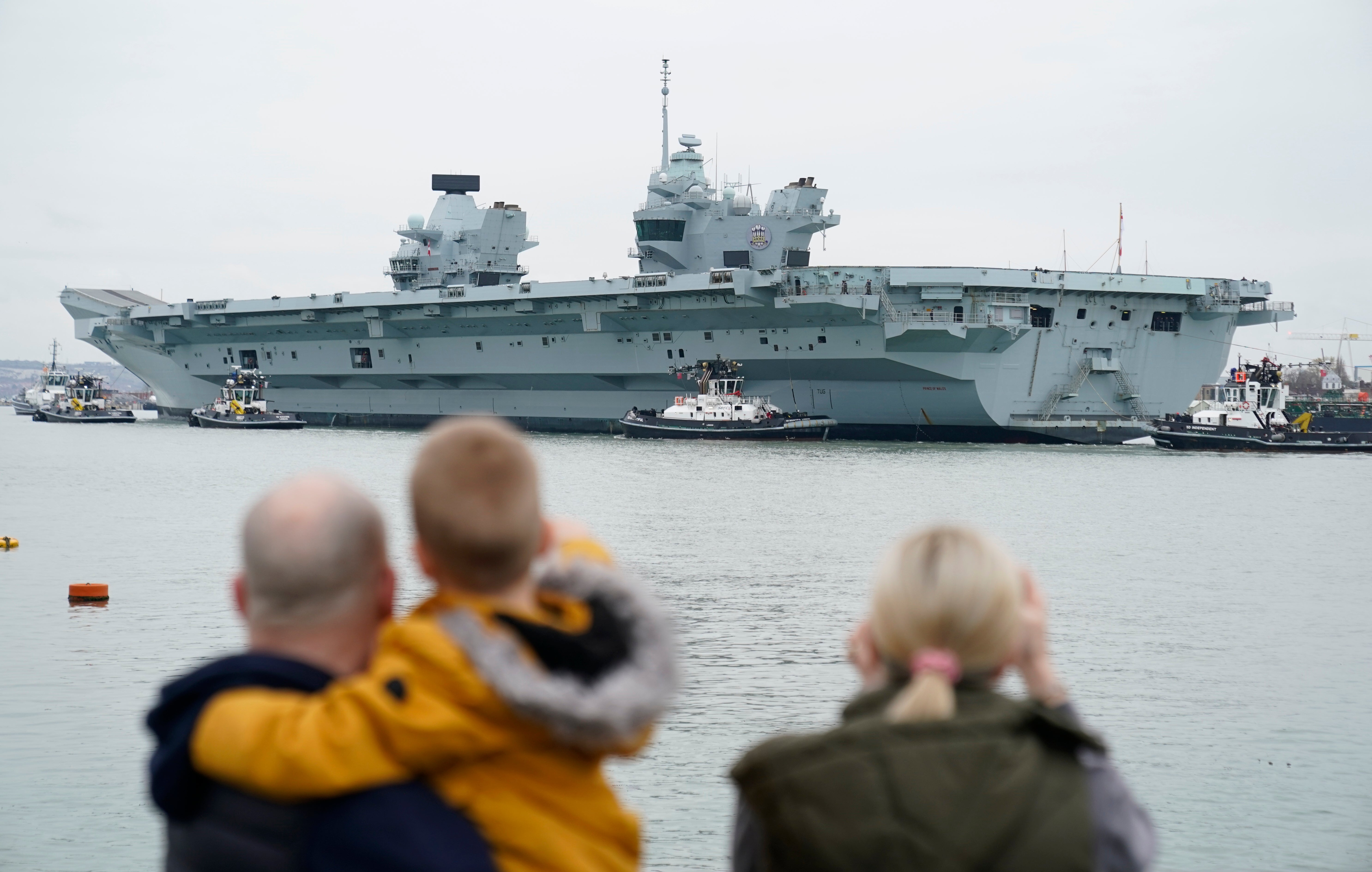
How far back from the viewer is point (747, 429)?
38094mm

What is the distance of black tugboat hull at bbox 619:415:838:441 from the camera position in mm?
37906

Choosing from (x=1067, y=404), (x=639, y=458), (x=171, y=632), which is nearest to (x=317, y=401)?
(x=639, y=458)

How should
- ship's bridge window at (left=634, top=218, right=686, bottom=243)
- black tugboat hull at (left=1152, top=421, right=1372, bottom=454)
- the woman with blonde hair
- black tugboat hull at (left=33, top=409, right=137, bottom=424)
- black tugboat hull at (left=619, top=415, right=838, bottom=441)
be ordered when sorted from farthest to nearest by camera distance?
1. black tugboat hull at (left=33, top=409, right=137, bottom=424)
2. ship's bridge window at (left=634, top=218, right=686, bottom=243)
3. black tugboat hull at (left=619, top=415, right=838, bottom=441)
4. black tugboat hull at (left=1152, top=421, right=1372, bottom=454)
5. the woman with blonde hair

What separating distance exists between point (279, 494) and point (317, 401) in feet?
176

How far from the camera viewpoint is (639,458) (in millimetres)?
31688

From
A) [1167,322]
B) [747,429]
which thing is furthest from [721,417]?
[1167,322]

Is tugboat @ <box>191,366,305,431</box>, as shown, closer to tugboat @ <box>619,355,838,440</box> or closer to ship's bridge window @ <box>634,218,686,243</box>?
ship's bridge window @ <box>634,218,686,243</box>

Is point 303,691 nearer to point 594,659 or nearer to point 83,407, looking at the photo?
point 594,659

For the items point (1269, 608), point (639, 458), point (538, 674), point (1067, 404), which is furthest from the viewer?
point (1067, 404)

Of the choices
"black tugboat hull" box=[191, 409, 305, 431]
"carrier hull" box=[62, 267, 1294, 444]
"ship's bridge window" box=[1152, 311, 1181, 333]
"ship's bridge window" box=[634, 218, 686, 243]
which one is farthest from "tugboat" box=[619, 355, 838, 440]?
"black tugboat hull" box=[191, 409, 305, 431]

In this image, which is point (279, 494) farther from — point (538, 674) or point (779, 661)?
point (779, 661)

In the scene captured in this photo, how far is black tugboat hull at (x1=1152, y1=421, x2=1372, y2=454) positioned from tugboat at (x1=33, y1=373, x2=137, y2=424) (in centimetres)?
4578

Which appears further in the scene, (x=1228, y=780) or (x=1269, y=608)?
(x=1269, y=608)

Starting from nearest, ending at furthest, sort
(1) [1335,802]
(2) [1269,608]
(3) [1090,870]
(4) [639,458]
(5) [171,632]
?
(3) [1090,870]
(1) [1335,802]
(5) [171,632]
(2) [1269,608]
(4) [639,458]
